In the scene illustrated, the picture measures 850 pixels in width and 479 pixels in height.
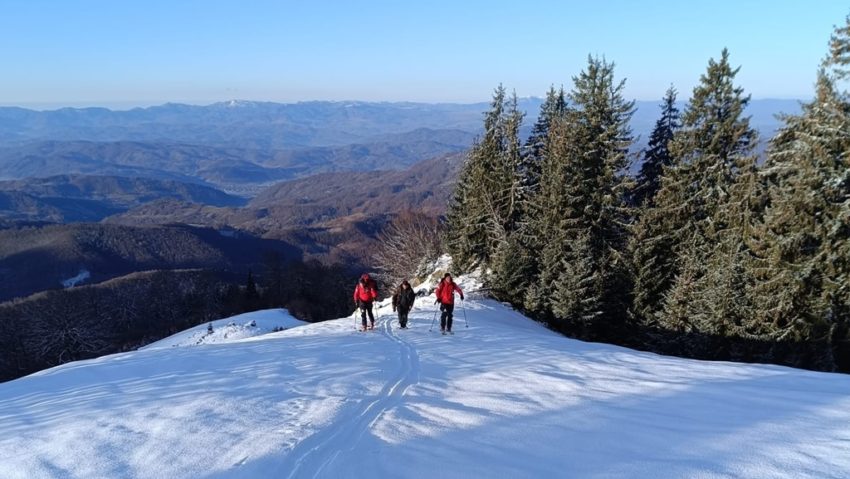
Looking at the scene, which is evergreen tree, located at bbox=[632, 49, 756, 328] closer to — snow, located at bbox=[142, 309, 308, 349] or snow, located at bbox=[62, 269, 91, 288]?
snow, located at bbox=[142, 309, 308, 349]

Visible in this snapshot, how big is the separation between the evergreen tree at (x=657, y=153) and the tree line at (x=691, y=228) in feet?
0.32

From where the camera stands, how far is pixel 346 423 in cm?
738

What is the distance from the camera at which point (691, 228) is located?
75.0 ft

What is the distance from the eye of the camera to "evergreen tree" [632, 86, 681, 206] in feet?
86.9

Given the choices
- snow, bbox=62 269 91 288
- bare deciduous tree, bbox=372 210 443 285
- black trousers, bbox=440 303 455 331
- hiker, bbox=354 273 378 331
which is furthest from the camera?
snow, bbox=62 269 91 288

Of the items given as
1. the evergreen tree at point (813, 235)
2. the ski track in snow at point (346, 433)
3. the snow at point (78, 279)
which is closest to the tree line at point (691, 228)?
the evergreen tree at point (813, 235)

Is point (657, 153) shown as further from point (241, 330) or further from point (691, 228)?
point (241, 330)

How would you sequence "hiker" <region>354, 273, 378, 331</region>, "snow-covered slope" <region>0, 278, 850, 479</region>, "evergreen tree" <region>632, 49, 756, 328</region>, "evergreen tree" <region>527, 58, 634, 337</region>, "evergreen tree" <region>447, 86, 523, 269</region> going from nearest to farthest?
"snow-covered slope" <region>0, 278, 850, 479</region>, "hiker" <region>354, 273, 378, 331</region>, "evergreen tree" <region>632, 49, 756, 328</region>, "evergreen tree" <region>527, 58, 634, 337</region>, "evergreen tree" <region>447, 86, 523, 269</region>

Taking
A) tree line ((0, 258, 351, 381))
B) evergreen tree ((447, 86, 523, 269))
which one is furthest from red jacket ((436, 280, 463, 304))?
tree line ((0, 258, 351, 381))

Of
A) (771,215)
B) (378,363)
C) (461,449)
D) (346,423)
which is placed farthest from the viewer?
(771,215)

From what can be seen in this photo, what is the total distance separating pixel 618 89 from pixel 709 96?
446 centimetres

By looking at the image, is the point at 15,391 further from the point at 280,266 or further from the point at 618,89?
the point at 280,266

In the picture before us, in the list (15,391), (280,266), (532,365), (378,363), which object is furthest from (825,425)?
(280,266)

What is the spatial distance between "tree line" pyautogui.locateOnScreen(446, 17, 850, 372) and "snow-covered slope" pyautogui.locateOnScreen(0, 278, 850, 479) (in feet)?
30.5
